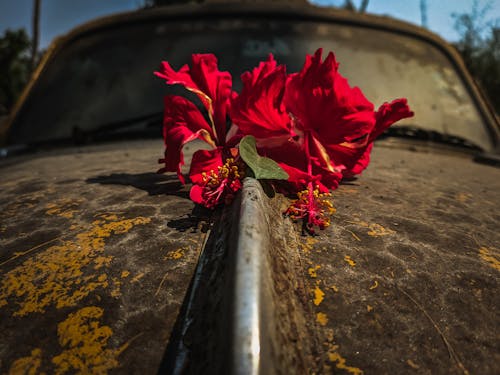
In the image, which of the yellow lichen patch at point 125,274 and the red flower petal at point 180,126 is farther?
the red flower petal at point 180,126

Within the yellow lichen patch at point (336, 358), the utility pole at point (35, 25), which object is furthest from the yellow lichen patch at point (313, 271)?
the utility pole at point (35, 25)

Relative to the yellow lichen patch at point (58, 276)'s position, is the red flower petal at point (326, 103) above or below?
above

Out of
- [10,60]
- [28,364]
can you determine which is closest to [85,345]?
[28,364]

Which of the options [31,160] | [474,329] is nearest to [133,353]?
[474,329]

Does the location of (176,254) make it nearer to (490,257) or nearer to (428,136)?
(490,257)

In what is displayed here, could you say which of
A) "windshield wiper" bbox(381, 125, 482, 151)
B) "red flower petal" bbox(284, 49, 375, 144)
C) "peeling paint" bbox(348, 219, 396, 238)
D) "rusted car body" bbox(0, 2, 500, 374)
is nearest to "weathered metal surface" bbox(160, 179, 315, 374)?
"rusted car body" bbox(0, 2, 500, 374)

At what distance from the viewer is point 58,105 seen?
238 centimetres

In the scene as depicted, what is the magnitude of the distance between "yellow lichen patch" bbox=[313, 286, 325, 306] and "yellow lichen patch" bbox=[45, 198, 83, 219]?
68 cm

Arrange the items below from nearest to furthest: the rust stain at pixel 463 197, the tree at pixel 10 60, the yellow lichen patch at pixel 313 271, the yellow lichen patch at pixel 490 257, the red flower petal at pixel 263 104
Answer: the yellow lichen patch at pixel 313 271 < the yellow lichen patch at pixel 490 257 < the red flower petal at pixel 263 104 < the rust stain at pixel 463 197 < the tree at pixel 10 60

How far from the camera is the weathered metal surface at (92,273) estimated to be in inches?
21.5

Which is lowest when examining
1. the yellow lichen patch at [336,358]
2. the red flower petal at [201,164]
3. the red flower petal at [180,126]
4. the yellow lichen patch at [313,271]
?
the yellow lichen patch at [336,358]

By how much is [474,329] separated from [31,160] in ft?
6.54

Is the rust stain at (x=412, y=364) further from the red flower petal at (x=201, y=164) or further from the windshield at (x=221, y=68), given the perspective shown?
the windshield at (x=221, y=68)

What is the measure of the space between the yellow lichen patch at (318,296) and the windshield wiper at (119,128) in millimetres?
1764
